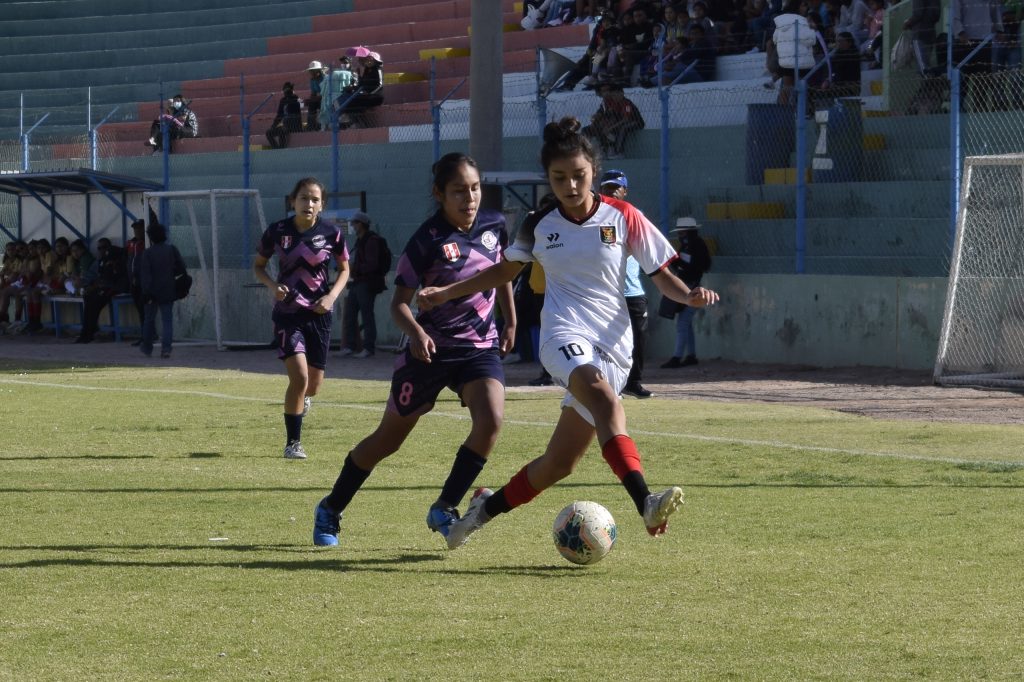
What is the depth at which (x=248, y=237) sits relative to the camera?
27125mm

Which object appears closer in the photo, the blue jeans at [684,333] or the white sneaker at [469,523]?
the white sneaker at [469,523]

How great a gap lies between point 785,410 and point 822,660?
9.87 metres

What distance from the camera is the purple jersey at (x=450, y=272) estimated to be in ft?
25.2

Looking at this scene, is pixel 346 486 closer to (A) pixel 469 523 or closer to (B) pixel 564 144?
(A) pixel 469 523

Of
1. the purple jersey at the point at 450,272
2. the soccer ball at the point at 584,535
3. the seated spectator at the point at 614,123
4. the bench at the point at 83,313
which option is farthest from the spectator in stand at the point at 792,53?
the soccer ball at the point at 584,535

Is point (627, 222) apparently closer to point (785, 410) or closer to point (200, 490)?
point (200, 490)

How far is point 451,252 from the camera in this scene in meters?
7.70

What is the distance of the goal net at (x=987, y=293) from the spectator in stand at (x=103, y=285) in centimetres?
1552

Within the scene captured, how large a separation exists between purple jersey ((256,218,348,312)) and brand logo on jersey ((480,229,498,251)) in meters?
3.77

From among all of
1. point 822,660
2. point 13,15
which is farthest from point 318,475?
point 13,15

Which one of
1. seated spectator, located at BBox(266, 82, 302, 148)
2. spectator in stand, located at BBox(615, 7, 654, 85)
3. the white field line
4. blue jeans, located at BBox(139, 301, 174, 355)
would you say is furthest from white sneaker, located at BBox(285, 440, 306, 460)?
seated spectator, located at BBox(266, 82, 302, 148)

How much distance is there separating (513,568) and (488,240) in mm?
1676

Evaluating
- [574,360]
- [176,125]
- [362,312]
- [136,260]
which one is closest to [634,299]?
[362,312]

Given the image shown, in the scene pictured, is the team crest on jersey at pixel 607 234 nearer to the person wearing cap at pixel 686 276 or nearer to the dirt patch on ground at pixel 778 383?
the dirt patch on ground at pixel 778 383
